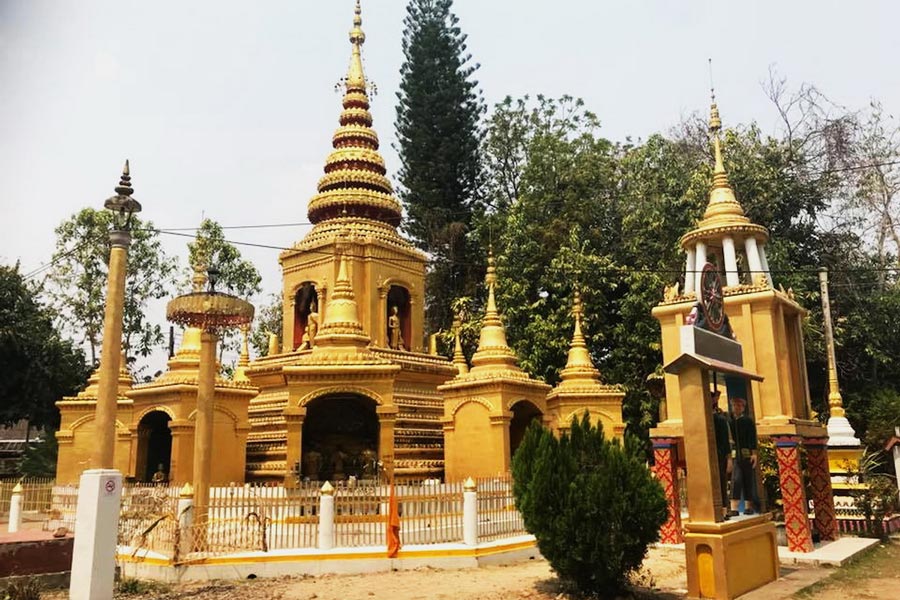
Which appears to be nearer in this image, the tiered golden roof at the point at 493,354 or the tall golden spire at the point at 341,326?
the tall golden spire at the point at 341,326

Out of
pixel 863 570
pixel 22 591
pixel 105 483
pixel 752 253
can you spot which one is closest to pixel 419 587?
pixel 105 483

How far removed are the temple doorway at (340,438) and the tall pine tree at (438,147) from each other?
1709 cm

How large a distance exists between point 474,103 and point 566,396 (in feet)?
69.5

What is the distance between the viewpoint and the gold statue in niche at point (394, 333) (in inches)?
850

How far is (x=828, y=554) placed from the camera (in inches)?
480

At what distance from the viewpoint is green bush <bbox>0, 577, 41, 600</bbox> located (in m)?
8.73

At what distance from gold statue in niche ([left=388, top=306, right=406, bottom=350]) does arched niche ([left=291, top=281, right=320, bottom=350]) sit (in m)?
2.35

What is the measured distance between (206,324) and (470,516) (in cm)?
588

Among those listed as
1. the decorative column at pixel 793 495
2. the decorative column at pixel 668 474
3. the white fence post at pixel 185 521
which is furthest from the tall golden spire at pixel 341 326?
A: the decorative column at pixel 793 495

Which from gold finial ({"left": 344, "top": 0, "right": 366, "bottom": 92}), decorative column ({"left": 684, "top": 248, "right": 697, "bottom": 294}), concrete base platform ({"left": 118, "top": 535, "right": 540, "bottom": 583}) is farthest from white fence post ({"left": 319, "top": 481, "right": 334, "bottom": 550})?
gold finial ({"left": 344, "top": 0, "right": 366, "bottom": 92})

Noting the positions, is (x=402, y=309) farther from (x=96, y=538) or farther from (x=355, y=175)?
(x=96, y=538)

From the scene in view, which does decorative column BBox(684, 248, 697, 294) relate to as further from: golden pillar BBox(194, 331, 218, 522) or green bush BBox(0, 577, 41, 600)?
green bush BBox(0, 577, 41, 600)

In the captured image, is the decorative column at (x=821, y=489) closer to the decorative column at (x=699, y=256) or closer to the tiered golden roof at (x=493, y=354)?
the decorative column at (x=699, y=256)

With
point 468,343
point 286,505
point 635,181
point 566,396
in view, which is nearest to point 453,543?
point 286,505
